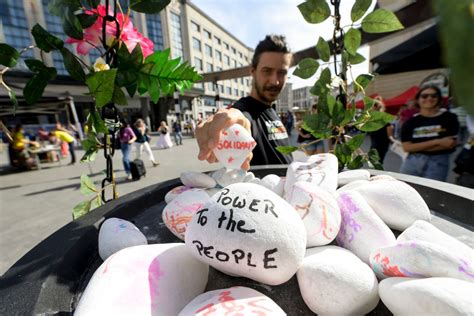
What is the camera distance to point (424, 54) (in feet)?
7.79

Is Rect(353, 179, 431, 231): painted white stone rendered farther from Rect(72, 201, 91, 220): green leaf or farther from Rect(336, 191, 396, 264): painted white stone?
Rect(72, 201, 91, 220): green leaf

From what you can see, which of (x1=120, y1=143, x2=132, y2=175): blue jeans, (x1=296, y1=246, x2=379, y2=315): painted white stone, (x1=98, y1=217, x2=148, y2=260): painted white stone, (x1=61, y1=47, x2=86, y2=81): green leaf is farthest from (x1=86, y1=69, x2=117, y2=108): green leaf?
(x1=120, y1=143, x2=132, y2=175): blue jeans

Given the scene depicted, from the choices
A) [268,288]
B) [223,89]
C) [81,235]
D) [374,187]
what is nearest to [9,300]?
[81,235]

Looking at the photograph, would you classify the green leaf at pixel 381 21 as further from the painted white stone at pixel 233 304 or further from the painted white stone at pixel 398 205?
the painted white stone at pixel 233 304

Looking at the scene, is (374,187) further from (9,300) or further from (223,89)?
(223,89)

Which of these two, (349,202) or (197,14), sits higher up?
(197,14)

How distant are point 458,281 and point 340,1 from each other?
77 centimetres

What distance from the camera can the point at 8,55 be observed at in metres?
0.54

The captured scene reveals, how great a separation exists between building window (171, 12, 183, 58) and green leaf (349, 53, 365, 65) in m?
17.9

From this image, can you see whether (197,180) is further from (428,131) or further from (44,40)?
(428,131)

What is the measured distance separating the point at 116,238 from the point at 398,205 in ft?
2.02

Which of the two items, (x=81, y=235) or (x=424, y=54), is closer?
(x=81, y=235)

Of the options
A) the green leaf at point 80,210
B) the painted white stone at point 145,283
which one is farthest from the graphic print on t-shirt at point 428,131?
the green leaf at point 80,210

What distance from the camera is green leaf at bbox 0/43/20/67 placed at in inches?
21.1
